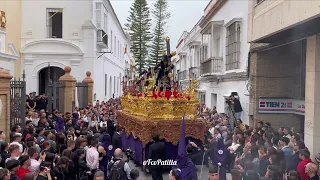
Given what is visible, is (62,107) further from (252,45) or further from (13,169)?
(13,169)

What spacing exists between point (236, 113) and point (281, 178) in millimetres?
8959

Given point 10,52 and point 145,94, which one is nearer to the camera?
point 145,94

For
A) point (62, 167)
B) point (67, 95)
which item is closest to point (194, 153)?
point (62, 167)

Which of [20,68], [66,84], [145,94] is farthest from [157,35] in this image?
[145,94]

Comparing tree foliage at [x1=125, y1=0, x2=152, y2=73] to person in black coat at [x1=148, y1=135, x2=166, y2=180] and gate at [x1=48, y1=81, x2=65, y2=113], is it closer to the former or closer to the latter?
gate at [x1=48, y1=81, x2=65, y2=113]

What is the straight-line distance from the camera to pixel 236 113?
1616 cm

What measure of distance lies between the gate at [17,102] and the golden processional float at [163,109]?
3062 millimetres

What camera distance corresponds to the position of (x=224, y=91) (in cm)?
1994

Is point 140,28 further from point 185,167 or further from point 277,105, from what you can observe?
point 185,167

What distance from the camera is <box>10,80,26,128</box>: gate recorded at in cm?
1140

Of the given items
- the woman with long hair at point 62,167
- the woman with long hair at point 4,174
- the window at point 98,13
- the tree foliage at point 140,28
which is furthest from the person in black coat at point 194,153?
the tree foliage at point 140,28

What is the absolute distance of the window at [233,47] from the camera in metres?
17.2

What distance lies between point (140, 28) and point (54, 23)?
55.2 ft

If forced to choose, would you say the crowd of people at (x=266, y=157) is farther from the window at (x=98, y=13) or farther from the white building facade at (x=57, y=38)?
the window at (x=98, y=13)
